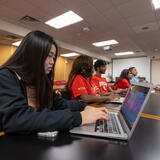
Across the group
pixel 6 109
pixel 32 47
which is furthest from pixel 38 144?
pixel 32 47

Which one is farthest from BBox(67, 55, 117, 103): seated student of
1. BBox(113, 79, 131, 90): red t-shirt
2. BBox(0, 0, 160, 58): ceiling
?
BBox(113, 79, 131, 90): red t-shirt

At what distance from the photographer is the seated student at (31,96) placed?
570 millimetres

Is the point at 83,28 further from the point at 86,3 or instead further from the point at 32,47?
the point at 32,47

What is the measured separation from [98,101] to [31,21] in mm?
2939

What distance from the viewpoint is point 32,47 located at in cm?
70

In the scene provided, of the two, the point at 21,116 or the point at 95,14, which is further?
the point at 95,14

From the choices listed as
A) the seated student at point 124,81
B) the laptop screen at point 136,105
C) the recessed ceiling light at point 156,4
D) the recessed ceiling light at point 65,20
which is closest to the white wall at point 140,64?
the seated student at point 124,81

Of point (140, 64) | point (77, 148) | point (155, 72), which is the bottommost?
point (77, 148)

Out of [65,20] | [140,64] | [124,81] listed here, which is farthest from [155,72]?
[65,20]

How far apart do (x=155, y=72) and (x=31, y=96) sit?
9.53m

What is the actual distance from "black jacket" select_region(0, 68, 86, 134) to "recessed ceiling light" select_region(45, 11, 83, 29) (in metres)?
2.75

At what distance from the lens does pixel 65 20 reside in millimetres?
3361

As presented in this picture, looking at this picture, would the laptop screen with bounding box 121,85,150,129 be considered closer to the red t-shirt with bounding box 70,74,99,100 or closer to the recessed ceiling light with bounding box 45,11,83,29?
the red t-shirt with bounding box 70,74,99,100

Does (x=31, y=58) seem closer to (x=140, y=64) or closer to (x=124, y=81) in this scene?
(x=124, y=81)
